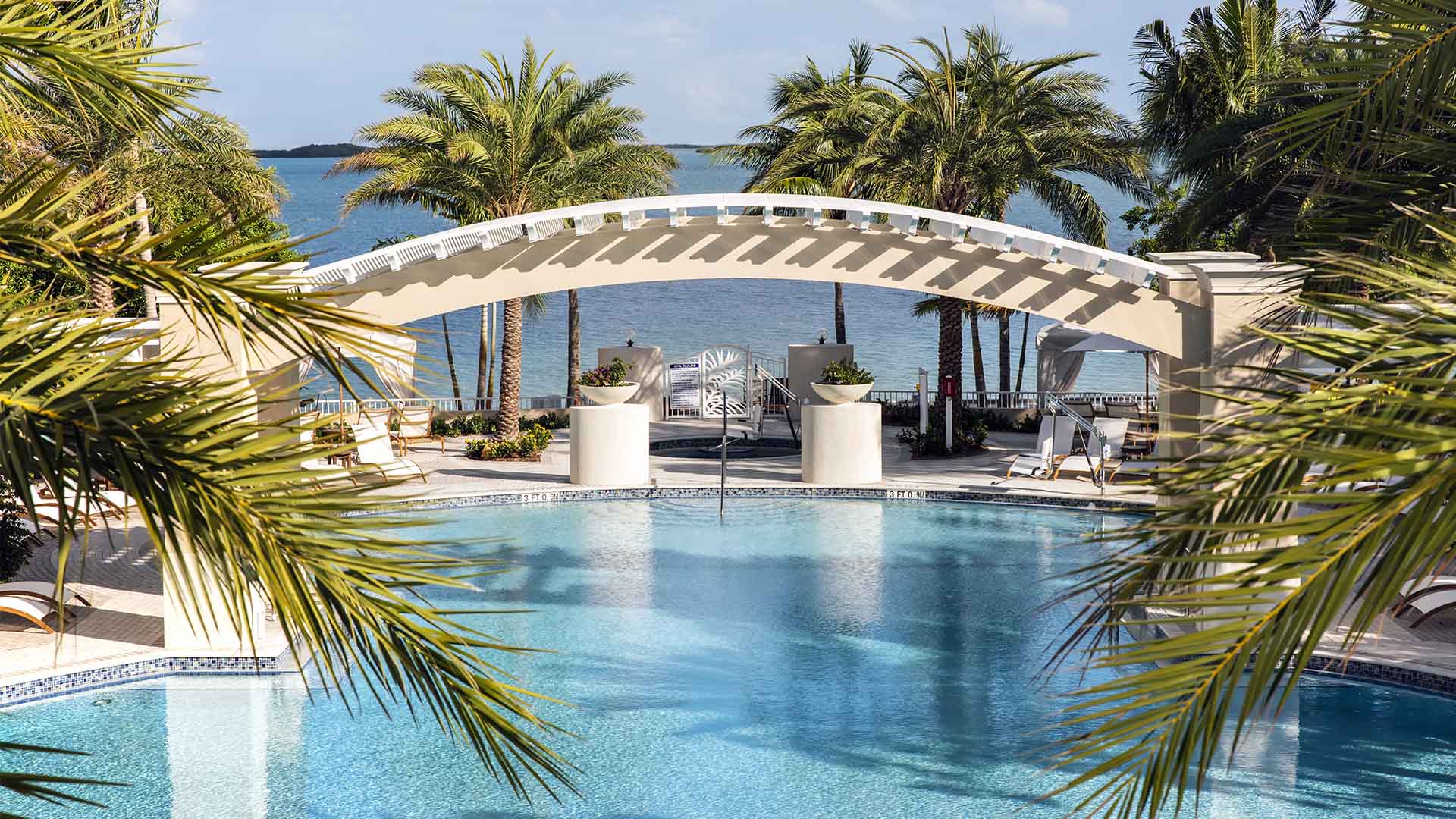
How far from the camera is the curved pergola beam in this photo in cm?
1220

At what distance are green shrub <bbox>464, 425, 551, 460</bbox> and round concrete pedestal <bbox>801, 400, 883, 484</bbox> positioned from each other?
517 cm

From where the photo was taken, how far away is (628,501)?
18.7 meters

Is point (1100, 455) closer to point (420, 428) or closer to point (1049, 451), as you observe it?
point (1049, 451)

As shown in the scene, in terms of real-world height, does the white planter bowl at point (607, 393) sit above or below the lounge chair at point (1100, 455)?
above

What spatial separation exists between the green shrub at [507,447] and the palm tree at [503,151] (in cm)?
31

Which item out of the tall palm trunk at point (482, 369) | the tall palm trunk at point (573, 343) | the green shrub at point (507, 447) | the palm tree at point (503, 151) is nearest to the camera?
the green shrub at point (507, 447)

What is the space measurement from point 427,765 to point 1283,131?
6797 mm

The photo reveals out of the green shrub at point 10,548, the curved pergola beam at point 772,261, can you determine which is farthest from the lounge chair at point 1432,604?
the green shrub at point 10,548

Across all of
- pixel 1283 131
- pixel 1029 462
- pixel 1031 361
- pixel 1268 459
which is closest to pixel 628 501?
pixel 1029 462

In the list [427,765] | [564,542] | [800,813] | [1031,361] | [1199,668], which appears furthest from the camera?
[1031,361]

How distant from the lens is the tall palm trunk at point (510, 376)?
22.1 meters

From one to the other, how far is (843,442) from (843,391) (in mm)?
743

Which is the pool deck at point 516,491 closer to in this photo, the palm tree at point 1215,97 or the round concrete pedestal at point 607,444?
the round concrete pedestal at point 607,444

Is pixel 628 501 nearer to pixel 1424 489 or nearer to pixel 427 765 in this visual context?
pixel 427 765
